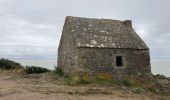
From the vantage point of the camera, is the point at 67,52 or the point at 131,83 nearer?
the point at 131,83

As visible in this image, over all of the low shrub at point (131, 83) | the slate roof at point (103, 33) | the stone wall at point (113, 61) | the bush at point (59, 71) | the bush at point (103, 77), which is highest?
the slate roof at point (103, 33)

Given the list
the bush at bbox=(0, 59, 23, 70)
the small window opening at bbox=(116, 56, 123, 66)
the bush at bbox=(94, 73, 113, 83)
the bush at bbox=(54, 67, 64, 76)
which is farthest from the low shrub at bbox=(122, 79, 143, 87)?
the bush at bbox=(0, 59, 23, 70)

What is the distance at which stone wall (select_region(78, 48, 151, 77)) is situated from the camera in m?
22.2

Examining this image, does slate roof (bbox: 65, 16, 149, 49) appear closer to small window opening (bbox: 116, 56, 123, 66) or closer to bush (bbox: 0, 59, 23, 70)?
small window opening (bbox: 116, 56, 123, 66)

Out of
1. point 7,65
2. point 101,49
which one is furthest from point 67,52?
point 7,65

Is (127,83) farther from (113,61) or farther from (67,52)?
(67,52)

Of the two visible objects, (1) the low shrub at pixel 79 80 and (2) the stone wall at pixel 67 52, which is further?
(2) the stone wall at pixel 67 52

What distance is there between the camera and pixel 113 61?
23.1m

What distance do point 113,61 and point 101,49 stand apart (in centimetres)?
132

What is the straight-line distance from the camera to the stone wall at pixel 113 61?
2216cm

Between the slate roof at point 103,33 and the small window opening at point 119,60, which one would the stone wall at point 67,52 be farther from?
the small window opening at point 119,60

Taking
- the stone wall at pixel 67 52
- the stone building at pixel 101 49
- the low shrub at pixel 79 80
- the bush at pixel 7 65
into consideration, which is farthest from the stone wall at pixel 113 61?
the bush at pixel 7 65

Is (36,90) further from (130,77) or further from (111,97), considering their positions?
(130,77)

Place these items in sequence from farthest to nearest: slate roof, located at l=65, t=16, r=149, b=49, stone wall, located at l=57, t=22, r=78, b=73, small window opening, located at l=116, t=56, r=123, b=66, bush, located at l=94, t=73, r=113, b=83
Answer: small window opening, located at l=116, t=56, r=123, b=66
slate roof, located at l=65, t=16, r=149, b=49
stone wall, located at l=57, t=22, r=78, b=73
bush, located at l=94, t=73, r=113, b=83
